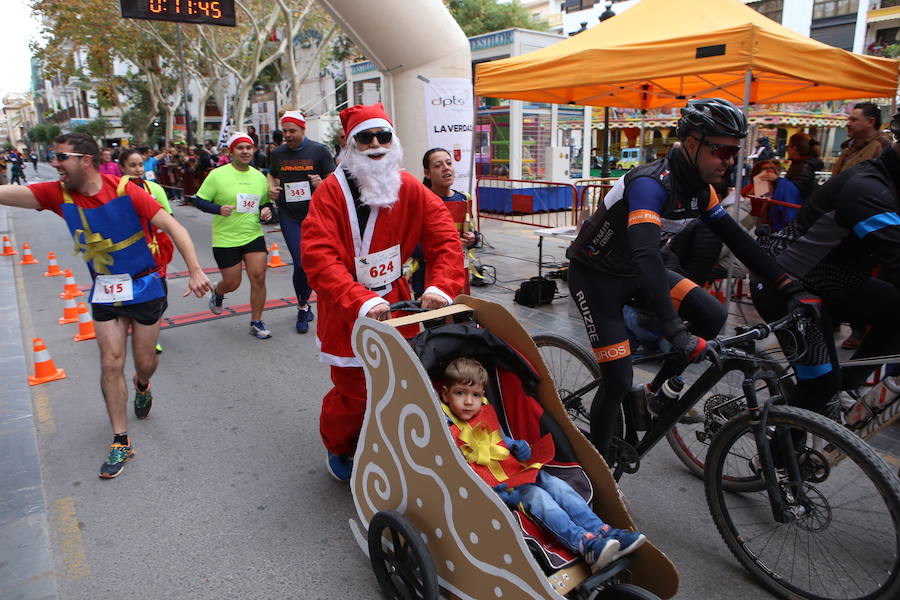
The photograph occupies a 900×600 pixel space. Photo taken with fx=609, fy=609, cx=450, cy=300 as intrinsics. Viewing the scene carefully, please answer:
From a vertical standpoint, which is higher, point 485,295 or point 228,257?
point 228,257

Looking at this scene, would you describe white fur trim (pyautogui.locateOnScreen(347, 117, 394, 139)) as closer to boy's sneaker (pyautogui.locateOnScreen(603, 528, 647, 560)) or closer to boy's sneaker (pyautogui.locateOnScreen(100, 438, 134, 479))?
boy's sneaker (pyautogui.locateOnScreen(603, 528, 647, 560))

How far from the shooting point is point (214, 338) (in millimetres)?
6301

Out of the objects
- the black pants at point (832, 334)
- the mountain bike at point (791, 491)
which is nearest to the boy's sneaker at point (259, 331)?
the mountain bike at point (791, 491)

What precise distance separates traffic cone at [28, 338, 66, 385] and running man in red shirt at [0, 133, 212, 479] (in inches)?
73.8

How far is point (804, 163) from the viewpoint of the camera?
715 cm

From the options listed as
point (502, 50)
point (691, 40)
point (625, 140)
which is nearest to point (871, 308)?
point (691, 40)

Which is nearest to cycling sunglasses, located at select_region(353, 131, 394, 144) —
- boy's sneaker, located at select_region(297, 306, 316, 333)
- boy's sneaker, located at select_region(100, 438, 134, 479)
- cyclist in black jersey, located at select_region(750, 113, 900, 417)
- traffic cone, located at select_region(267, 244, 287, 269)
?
cyclist in black jersey, located at select_region(750, 113, 900, 417)

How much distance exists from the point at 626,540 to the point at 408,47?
5.97 m

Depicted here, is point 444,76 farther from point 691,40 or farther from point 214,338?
point 214,338

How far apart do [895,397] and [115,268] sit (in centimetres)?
428

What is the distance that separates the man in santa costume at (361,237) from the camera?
2.99 metres

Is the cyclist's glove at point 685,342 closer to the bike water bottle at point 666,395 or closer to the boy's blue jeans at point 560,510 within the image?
the bike water bottle at point 666,395

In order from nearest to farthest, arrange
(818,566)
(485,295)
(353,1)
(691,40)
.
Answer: (818,566) < (691,40) < (353,1) < (485,295)

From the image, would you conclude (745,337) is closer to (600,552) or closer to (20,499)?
(600,552)
